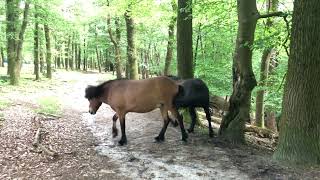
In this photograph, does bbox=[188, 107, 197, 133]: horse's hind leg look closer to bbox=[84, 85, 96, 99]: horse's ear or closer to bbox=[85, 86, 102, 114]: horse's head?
bbox=[85, 86, 102, 114]: horse's head

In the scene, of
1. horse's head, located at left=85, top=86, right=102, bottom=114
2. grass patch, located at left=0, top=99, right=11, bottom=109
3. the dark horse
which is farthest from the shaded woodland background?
grass patch, located at left=0, top=99, right=11, bottom=109

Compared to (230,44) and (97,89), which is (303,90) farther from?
(230,44)

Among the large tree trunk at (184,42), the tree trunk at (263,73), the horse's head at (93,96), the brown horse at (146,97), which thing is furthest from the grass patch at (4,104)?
the tree trunk at (263,73)

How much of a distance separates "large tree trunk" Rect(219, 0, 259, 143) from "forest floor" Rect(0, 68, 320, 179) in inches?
24.6

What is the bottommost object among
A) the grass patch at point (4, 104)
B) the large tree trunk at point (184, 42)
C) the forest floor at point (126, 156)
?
the forest floor at point (126, 156)

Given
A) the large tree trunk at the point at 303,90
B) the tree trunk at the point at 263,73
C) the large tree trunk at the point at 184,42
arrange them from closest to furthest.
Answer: the large tree trunk at the point at 303,90 < the large tree trunk at the point at 184,42 < the tree trunk at the point at 263,73

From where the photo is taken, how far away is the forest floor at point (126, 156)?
7258 mm

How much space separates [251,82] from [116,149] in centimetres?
392

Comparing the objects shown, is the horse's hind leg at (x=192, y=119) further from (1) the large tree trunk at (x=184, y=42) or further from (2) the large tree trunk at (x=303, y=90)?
(2) the large tree trunk at (x=303, y=90)

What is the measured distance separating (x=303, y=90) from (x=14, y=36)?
19.2m

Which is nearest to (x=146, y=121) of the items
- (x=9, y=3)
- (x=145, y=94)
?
(x=145, y=94)

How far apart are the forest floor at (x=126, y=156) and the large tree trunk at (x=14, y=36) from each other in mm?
11380

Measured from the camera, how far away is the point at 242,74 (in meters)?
10.0

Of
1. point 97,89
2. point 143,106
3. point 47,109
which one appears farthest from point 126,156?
point 47,109
